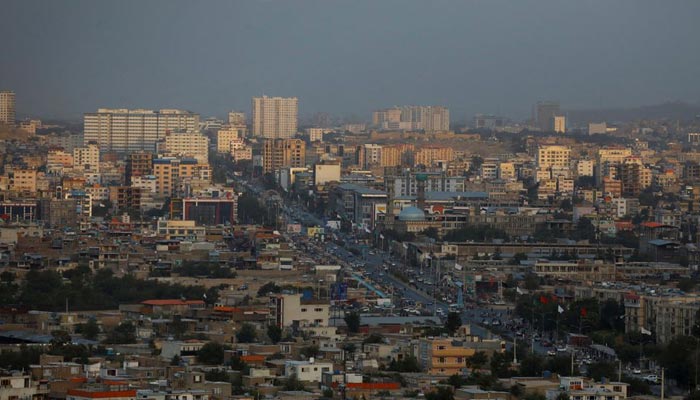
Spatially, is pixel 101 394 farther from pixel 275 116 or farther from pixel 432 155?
pixel 275 116

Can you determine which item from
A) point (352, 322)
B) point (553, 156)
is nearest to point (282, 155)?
point (553, 156)

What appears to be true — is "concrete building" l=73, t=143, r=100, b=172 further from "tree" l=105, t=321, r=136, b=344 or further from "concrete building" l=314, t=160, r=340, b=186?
"tree" l=105, t=321, r=136, b=344

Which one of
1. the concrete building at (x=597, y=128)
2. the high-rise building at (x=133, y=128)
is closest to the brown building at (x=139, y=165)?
the high-rise building at (x=133, y=128)

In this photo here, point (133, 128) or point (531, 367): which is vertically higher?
point (531, 367)

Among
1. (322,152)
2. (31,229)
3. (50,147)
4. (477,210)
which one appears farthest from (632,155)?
(31,229)

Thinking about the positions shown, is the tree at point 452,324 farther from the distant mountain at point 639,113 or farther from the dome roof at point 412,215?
the distant mountain at point 639,113

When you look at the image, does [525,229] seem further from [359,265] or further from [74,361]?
[74,361]

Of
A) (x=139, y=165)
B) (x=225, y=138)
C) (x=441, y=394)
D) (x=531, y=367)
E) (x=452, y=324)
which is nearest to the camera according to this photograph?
(x=441, y=394)
